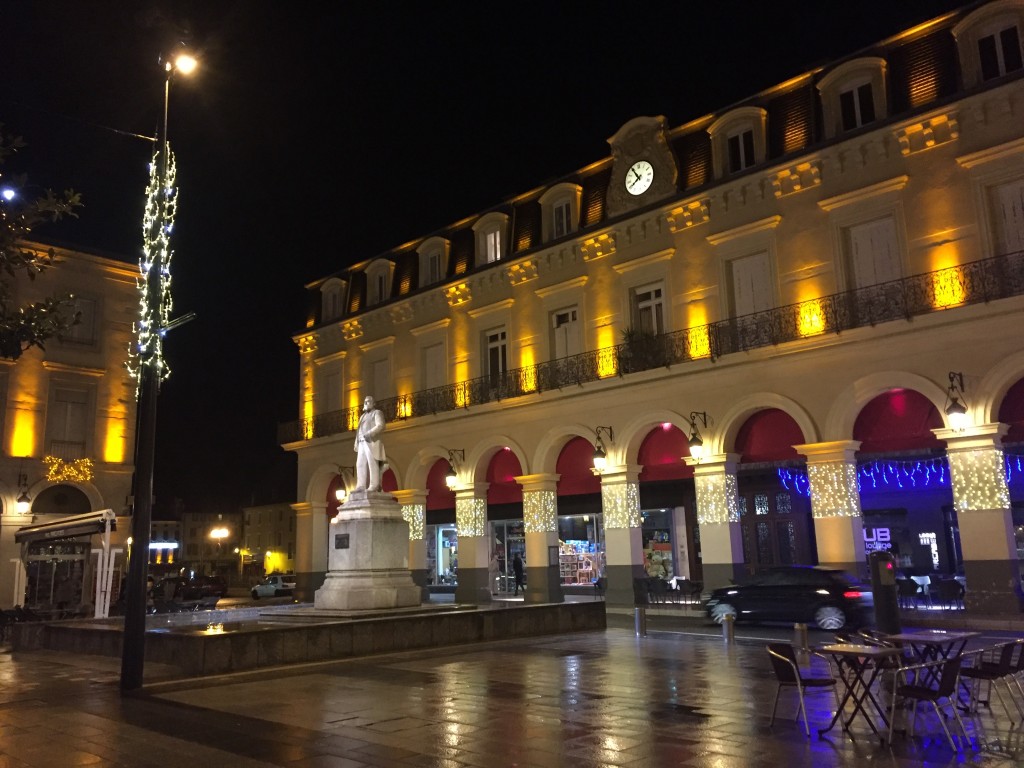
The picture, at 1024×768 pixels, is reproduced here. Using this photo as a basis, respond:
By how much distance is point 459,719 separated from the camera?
8.23 metres

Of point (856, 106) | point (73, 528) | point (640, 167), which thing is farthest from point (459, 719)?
point (640, 167)

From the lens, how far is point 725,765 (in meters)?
6.28

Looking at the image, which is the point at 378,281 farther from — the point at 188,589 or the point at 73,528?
the point at 73,528

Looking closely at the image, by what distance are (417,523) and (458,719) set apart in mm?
20461

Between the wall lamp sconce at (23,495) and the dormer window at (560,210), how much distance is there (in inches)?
727

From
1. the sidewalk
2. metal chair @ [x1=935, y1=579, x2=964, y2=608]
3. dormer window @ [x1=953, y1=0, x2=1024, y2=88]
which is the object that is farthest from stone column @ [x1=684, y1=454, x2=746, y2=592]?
dormer window @ [x1=953, y1=0, x2=1024, y2=88]

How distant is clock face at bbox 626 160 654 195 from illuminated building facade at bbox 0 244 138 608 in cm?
1865

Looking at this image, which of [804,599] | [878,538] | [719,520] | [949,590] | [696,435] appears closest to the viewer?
[804,599]

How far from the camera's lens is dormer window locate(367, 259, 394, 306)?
3103 cm

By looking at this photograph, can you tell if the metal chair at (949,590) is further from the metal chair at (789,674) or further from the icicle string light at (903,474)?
the metal chair at (789,674)

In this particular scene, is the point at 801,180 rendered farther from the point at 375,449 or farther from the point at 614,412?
the point at 375,449

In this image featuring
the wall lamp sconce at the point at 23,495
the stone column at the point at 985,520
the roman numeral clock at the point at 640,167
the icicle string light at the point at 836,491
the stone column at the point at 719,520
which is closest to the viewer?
the stone column at the point at 985,520

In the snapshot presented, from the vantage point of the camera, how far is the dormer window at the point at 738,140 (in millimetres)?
21141

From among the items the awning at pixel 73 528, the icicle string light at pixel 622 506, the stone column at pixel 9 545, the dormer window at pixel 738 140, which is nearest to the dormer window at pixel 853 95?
the dormer window at pixel 738 140
